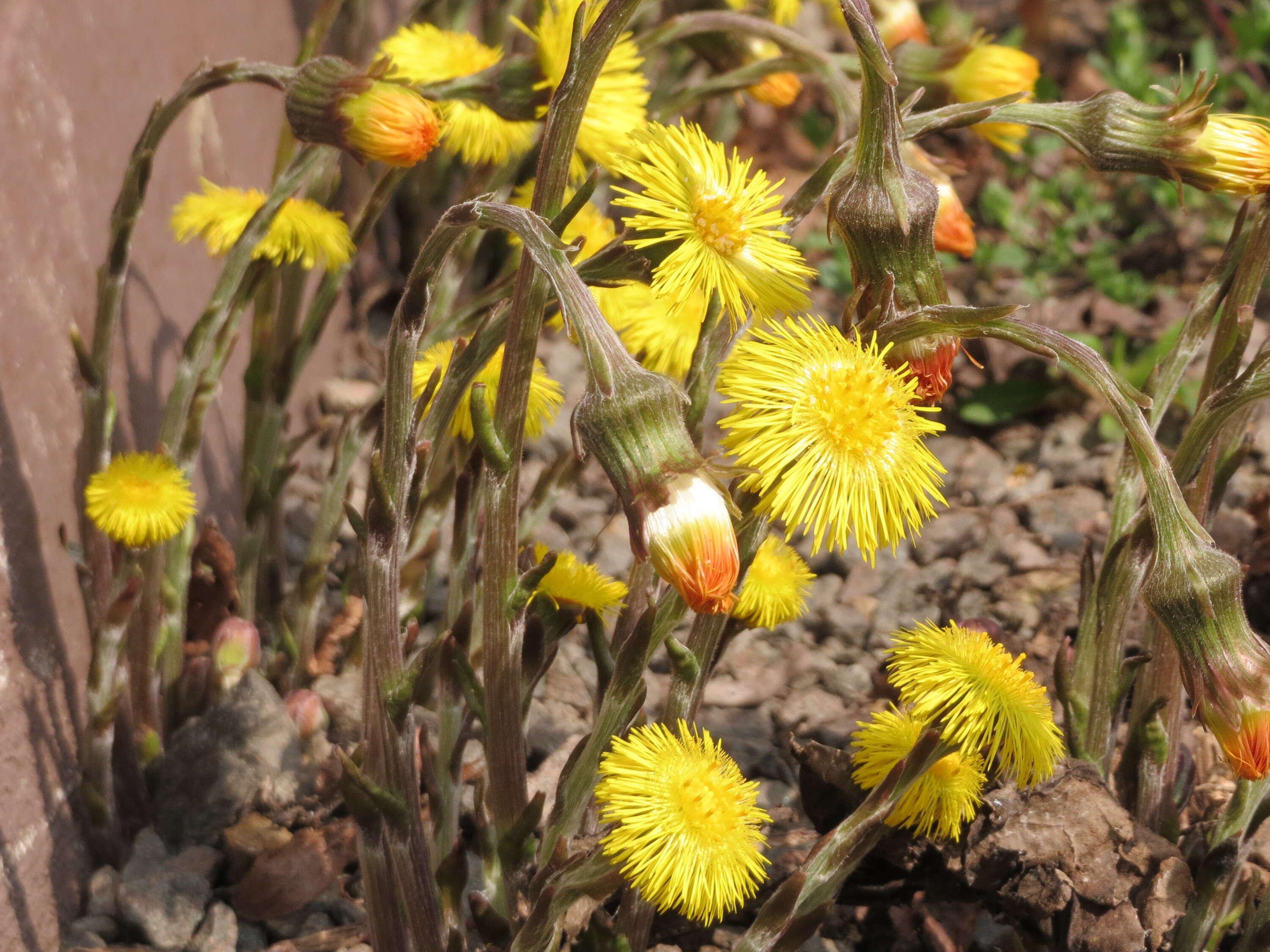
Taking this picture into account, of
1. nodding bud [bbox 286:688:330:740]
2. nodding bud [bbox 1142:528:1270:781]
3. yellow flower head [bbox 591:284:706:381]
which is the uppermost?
yellow flower head [bbox 591:284:706:381]

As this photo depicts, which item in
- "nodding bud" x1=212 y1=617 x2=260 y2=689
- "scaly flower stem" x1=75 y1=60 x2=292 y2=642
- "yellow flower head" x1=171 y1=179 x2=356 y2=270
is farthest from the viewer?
"nodding bud" x1=212 y1=617 x2=260 y2=689

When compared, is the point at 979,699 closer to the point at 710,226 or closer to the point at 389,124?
the point at 710,226

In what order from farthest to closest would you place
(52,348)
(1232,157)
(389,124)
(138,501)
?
(52,348), (138,501), (389,124), (1232,157)

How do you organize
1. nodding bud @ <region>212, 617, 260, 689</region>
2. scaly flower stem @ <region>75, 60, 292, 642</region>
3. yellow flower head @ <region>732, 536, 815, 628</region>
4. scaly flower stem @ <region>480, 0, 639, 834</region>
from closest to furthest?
scaly flower stem @ <region>480, 0, 639, 834</region>, yellow flower head @ <region>732, 536, 815, 628</region>, scaly flower stem @ <region>75, 60, 292, 642</region>, nodding bud @ <region>212, 617, 260, 689</region>

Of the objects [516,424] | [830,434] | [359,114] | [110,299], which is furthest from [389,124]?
[830,434]

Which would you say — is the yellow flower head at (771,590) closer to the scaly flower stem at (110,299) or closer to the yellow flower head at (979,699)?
the yellow flower head at (979,699)

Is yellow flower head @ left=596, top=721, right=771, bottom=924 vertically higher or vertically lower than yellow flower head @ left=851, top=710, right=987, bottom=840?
higher

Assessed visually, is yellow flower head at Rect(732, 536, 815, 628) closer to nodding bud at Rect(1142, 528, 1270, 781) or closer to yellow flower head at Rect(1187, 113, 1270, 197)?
nodding bud at Rect(1142, 528, 1270, 781)

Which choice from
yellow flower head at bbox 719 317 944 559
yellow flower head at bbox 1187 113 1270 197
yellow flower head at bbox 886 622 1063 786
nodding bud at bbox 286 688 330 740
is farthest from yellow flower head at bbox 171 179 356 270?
yellow flower head at bbox 1187 113 1270 197
